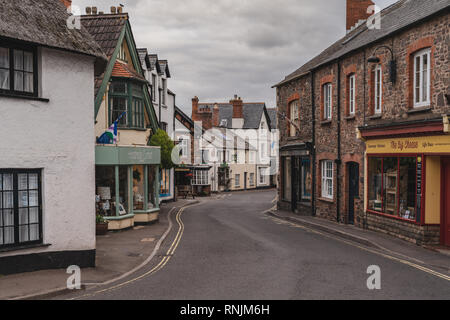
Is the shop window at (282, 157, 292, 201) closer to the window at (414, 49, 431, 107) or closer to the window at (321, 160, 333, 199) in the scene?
the window at (321, 160, 333, 199)

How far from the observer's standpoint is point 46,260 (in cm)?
1134

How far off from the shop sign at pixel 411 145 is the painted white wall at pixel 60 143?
10105 millimetres

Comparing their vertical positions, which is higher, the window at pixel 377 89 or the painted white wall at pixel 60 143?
the window at pixel 377 89

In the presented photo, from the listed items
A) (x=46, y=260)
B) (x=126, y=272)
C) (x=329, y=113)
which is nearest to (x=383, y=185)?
(x=329, y=113)

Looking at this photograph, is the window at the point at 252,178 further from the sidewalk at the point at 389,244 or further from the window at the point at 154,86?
the sidewalk at the point at 389,244

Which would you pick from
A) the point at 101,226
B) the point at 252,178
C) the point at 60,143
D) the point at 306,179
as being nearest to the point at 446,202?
the point at 306,179

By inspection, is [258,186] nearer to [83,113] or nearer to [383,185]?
[383,185]

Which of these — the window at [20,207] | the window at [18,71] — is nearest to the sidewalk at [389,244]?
the window at [20,207]

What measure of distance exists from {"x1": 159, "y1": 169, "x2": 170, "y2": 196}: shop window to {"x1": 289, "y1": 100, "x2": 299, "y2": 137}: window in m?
11.2

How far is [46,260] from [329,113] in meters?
15.3

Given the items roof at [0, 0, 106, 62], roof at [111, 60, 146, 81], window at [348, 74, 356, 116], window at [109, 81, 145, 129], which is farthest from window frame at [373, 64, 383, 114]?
roof at [0, 0, 106, 62]

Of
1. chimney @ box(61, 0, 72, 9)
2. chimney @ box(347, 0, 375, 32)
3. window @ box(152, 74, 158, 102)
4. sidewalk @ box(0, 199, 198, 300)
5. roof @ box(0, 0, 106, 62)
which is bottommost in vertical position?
sidewalk @ box(0, 199, 198, 300)

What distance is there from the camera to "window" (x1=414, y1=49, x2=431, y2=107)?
14648mm

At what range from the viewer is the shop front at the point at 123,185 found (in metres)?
18.3
